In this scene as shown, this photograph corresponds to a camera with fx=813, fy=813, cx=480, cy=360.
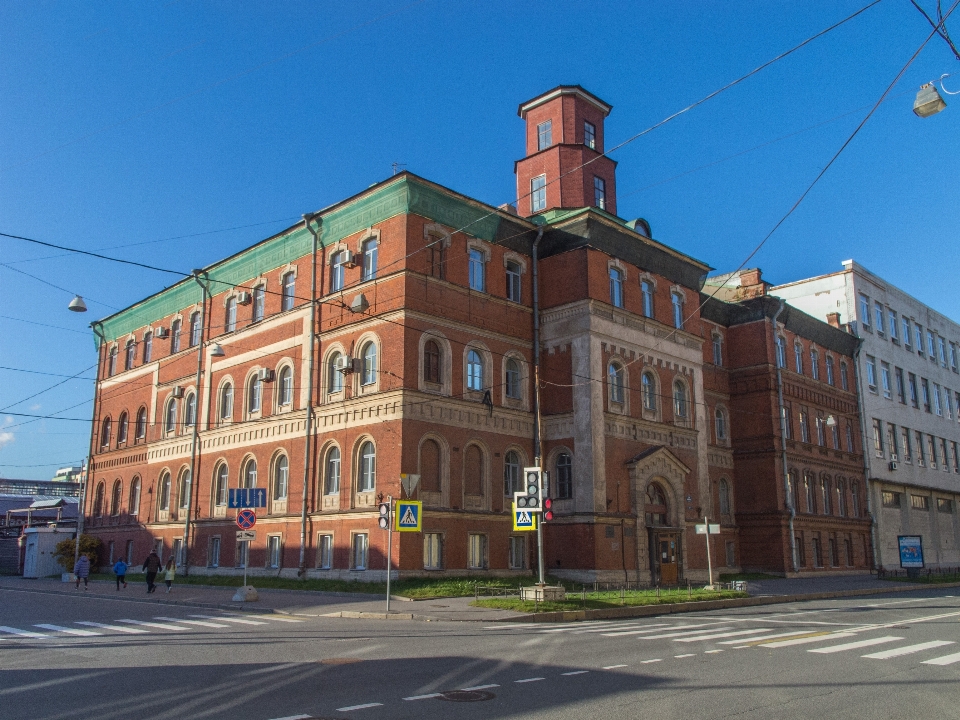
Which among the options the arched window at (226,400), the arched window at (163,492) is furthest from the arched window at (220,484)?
the arched window at (163,492)

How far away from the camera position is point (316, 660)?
40.9 feet

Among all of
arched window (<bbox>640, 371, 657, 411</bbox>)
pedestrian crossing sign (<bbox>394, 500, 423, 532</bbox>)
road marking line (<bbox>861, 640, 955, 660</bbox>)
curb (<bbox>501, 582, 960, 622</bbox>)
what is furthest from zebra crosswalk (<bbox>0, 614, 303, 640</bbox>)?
arched window (<bbox>640, 371, 657, 411</bbox>)

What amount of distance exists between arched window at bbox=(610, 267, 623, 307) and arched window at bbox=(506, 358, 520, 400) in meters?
5.11

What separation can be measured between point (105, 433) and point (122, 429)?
83.5 inches

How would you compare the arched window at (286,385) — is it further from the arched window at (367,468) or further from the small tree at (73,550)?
the small tree at (73,550)

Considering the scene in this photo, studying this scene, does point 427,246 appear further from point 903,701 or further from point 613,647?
point 903,701

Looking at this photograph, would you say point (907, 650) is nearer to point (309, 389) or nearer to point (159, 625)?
point (159, 625)

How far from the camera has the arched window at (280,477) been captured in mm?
33625

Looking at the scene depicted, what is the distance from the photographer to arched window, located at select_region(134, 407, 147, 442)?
44.4 meters

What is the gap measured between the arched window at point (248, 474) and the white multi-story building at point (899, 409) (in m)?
38.0

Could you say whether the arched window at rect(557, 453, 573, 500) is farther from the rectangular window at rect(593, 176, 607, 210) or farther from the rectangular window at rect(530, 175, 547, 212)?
the rectangular window at rect(593, 176, 607, 210)

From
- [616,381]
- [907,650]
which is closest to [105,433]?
[616,381]

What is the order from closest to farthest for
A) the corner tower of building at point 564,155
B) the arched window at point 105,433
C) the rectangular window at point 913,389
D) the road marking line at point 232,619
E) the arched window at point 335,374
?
the road marking line at point 232,619 → the arched window at point 335,374 → the corner tower of building at point 564,155 → the arched window at point 105,433 → the rectangular window at point 913,389

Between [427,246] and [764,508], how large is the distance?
24757 mm
